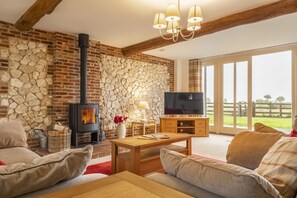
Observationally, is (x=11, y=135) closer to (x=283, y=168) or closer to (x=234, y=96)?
(x=283, y=168)

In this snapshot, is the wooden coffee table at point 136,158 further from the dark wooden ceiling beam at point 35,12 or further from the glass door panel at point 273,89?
the glass door panel at point 273,89

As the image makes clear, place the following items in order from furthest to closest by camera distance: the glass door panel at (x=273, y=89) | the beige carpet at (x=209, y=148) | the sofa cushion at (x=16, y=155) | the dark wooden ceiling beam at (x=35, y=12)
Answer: the glass door panel at (x=273, y=89) → the beige carpet at (x=209, y=148) → the dark wooden ceiling beam at (x=35, y=12) → the sofa cushion at (x=16, y=155)

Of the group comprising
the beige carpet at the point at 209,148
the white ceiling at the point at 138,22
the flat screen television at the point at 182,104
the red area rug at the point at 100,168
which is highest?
the white ceiling at the point at 138,22

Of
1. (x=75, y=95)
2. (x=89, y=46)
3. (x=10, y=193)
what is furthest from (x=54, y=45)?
(x=10, y=193)

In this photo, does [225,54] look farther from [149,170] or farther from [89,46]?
[149,170]

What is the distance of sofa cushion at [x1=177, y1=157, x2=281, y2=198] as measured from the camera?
867 millimetres

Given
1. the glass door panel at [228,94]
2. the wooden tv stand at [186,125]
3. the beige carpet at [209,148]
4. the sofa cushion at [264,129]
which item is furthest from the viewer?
the glass door panel at [228,94]

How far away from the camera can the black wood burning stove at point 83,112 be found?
13.6 ft

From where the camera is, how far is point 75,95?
176 inches

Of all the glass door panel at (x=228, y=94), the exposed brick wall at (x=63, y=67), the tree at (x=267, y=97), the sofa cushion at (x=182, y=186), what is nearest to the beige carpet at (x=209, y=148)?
the glass door panel at (x=228, y=94)

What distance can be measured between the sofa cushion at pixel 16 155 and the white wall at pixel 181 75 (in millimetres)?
5036

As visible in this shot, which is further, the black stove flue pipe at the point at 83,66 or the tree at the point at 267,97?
the tree at the point at 267,97

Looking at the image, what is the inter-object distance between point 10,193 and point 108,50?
4.50 meters

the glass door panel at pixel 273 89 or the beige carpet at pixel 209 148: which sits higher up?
the glass door panel at pixel 273 89
